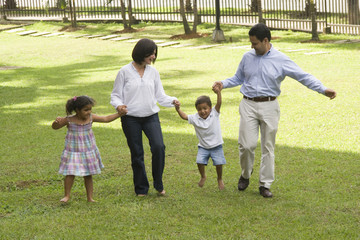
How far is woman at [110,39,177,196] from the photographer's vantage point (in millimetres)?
6660

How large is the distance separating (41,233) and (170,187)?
6.28 feet

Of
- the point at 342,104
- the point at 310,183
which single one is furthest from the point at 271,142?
the point at 342,104

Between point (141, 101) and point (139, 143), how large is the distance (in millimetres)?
485

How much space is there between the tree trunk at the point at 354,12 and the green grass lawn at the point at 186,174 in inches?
245

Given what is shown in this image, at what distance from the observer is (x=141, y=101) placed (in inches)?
262

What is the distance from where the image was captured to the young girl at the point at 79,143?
656 cm

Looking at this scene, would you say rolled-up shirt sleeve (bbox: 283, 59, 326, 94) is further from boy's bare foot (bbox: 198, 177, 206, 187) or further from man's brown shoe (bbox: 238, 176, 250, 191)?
boy's bare foot (bbox: 198, 177, 206, 187)

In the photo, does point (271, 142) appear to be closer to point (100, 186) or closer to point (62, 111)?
point (100, 186)

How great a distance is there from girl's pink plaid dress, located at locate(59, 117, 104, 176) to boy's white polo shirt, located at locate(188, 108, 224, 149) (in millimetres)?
1209

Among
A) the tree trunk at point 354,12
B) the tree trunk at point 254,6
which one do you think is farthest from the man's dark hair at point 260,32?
the tree trunk at point 254,6

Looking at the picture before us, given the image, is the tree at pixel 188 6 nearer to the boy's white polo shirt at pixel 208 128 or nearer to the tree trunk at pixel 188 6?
the tree trunk at pixel 188 6

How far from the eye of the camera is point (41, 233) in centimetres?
579

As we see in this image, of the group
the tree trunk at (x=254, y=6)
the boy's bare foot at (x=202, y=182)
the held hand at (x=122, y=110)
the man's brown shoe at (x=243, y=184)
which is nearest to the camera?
the held hand at (x=122, y=110)

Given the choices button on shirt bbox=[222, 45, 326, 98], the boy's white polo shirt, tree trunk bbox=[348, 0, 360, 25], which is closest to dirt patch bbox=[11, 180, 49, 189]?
the boy's white polo shirt
